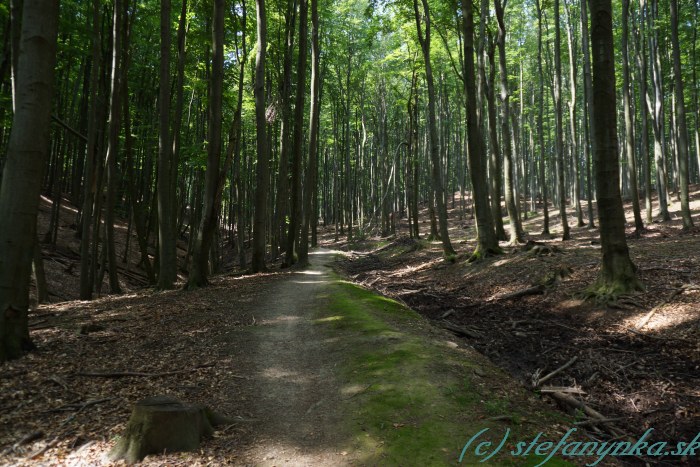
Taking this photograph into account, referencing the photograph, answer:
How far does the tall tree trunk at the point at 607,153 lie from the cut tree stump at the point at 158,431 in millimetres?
7792

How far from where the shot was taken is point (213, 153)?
11805 millimetres

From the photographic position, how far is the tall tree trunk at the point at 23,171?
205 inches

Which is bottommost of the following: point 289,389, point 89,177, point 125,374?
point 289,389

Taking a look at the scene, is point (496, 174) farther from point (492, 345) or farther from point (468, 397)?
point (468, 397)

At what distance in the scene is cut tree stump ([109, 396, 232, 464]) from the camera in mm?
3609

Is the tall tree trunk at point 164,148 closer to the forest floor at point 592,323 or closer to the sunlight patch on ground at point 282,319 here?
the sunlight patch on ground at point 282,319

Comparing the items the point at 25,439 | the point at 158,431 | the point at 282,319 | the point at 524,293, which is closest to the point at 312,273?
the point at 282,319

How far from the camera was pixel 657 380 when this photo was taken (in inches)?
214

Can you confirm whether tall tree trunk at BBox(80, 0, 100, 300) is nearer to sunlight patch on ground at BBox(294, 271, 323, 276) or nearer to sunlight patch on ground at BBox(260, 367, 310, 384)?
sunlight patch on ground at BBox(294, 271, 323, 276)

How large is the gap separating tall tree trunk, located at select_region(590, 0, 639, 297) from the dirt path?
19.2ft

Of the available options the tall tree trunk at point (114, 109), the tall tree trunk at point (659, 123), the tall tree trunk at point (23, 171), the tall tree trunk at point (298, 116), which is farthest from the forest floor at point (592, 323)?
the tall tree trunk at point (114, 109)

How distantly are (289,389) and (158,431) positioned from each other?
5.66ft

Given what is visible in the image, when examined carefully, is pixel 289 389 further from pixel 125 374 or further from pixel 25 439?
pixel 25 439

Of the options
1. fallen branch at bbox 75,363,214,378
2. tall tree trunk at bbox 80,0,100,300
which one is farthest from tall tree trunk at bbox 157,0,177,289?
fallen branch at bbox 75,363,214,378
